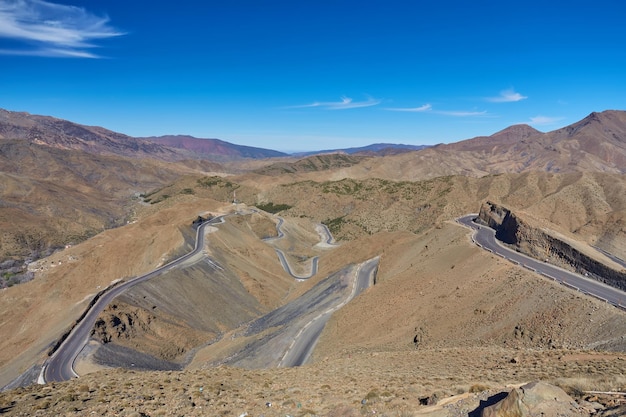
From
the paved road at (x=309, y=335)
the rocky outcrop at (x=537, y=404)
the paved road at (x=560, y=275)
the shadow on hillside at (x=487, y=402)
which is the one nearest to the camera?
the rocky outcrop at (x=537, y=404)

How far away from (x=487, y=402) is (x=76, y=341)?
122ft

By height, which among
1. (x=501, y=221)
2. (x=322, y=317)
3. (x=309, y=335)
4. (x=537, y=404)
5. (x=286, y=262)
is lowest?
(x=286, y=262)

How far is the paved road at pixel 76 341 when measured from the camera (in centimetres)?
3186

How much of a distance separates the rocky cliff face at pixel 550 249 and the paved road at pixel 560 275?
2.42ft

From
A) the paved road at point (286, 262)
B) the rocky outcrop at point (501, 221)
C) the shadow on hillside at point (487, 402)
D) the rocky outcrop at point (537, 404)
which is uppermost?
the rocky outcrop at point (501, 221)

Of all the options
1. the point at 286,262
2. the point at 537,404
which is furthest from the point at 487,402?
the point at 286,262

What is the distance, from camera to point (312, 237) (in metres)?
108

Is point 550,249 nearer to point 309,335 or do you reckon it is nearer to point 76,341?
point 309,335

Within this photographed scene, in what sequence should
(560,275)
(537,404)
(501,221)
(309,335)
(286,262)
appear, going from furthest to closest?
(286,262) < (501,221) < (309,335) < (560,275) < (537,404)

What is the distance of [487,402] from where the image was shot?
13.9 m

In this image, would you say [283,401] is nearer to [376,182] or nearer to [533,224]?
[533,224]

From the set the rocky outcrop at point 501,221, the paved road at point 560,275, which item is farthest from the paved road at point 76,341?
the rocky outcrop at point 501,221

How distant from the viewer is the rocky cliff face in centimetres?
3128

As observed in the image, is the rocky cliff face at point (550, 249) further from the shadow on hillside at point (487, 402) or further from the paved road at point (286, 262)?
the paved road at point (286, 262)
